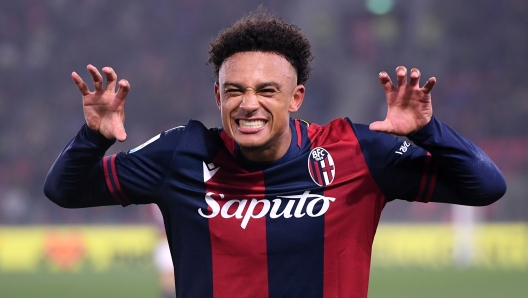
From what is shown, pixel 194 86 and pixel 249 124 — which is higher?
pixel 194 86

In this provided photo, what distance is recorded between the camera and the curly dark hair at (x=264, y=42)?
3146mm

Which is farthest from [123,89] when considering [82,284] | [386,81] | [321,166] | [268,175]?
[82,284]

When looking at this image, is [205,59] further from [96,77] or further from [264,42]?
[96,77]

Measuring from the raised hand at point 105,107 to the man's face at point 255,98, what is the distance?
0.38 m

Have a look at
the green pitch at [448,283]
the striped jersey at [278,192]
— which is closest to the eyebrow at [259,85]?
the striped jersey at [278,192]

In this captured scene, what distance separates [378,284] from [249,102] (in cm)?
861

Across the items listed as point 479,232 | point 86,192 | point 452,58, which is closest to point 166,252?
point 86,192

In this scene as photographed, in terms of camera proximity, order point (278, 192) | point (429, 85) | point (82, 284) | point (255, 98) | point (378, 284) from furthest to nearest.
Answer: point (82, 284) → point (378, 284) → point (278, 192) → point (255, 98) → point (429, 85)

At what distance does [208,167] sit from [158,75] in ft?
55.2

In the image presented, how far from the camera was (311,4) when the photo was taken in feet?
66.9

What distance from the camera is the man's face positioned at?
9.95 ft

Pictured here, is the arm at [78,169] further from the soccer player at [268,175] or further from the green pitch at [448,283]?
the green pitch at [448,283]

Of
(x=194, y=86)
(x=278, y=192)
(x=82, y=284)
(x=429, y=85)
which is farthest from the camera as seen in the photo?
(x=194, y=86)

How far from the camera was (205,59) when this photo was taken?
64.4ft
